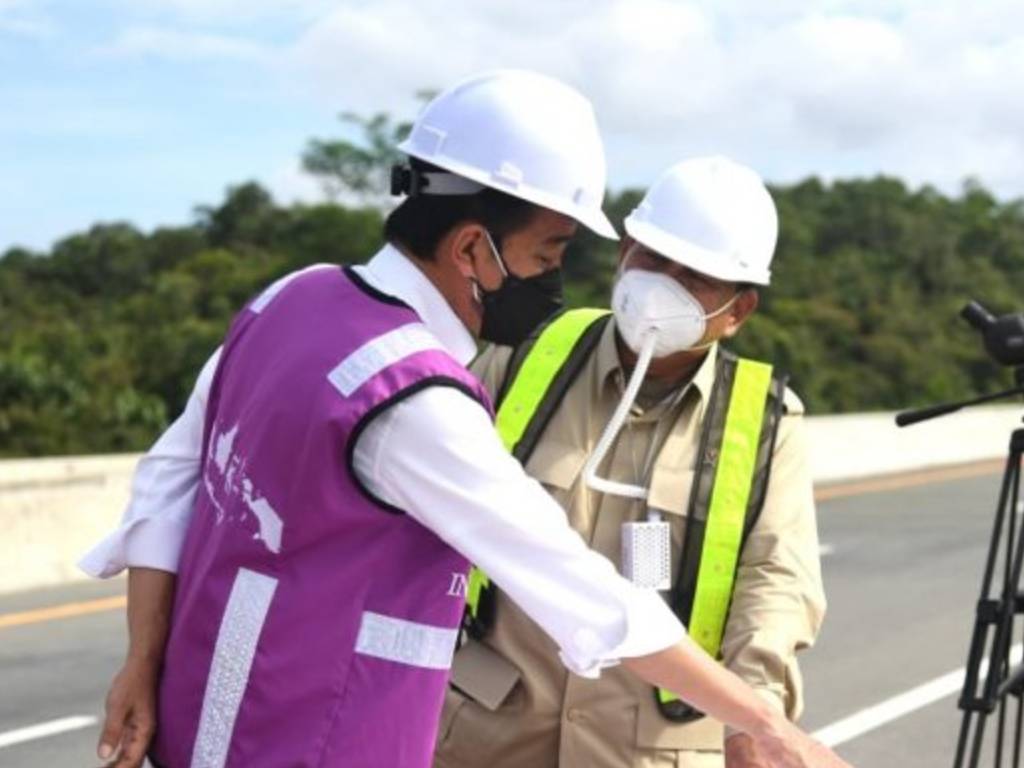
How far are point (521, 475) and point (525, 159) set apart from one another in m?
0.43

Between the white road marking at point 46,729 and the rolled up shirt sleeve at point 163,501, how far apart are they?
4.63 meters

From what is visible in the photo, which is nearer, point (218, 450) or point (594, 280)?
point (218, 450)

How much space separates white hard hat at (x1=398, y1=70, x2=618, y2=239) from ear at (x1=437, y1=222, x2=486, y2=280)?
0.22ft

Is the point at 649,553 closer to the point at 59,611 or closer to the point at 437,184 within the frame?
the point at 437,184

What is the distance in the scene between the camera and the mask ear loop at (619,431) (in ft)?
9.51

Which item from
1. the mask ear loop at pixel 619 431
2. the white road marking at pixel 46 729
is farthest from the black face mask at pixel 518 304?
the white road marking at pixel 46 729

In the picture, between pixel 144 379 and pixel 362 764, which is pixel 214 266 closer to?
pixel 144 379

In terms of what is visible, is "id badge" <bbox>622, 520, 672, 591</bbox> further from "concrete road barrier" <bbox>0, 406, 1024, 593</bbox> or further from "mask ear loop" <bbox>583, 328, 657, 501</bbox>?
"concrete road barrier" <bbox>0, 406, 1024, 593</bbox>

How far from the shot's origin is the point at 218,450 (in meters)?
2.30

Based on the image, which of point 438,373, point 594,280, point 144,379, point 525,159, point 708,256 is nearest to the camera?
point 438,373

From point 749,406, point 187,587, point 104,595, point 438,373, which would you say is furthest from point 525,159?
point 104,595

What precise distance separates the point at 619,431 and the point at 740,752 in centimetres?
67

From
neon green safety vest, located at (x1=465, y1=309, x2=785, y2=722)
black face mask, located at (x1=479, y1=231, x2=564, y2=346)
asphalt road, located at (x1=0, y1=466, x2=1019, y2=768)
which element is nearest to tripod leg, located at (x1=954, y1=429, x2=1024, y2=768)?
neon green safety vest, located at (x1=465, y1=309, x2=785, y2=722)

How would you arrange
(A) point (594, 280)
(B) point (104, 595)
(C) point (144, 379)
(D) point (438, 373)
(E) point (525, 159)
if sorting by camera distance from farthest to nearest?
(A) point (594, 280) → (C) point (144, 379) → (B) point (104, 595) → (E) point (525, 159) → (D) point (438, 373)
